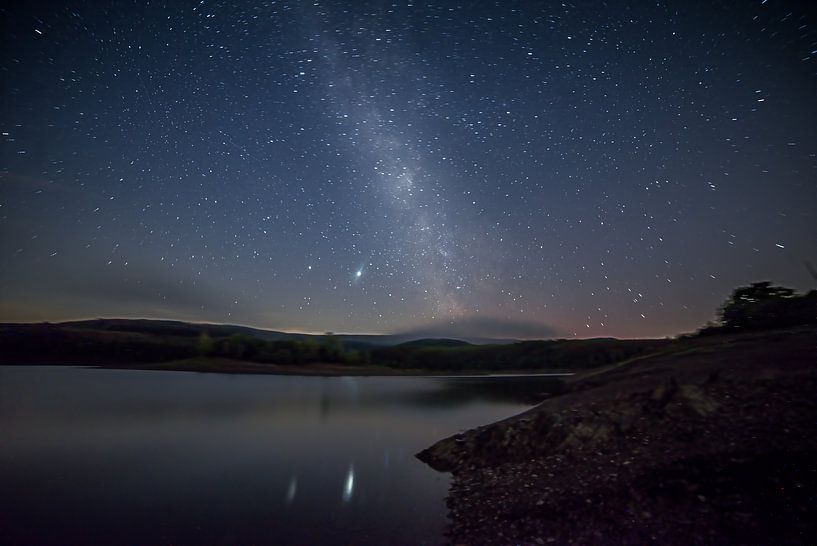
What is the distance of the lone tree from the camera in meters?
33.9

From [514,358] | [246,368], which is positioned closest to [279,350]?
[246,368]

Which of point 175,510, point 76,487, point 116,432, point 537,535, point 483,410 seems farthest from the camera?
point 483,410

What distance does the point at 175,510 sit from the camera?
492 inches

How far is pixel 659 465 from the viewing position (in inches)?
415

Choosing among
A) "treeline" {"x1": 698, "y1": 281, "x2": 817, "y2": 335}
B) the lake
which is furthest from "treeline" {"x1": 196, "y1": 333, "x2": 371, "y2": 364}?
"treeline" {"x1": 698, "y1": 281, "x2": 817, "y2": 335}

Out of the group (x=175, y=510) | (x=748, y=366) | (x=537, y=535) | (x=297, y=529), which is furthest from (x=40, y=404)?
(x=748, y=366)

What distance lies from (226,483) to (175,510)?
307cm

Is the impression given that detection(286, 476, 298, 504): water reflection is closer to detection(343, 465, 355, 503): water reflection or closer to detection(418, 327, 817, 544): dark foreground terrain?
detection(343, 465, 355, 503): water reflection

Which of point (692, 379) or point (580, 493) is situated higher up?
point (692, 379)

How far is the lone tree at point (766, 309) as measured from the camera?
33.9 metres

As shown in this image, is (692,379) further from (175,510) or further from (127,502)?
(127,502)

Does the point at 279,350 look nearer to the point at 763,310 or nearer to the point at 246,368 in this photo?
the point at 246,368

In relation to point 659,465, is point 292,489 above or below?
below

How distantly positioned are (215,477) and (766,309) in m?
50.2
